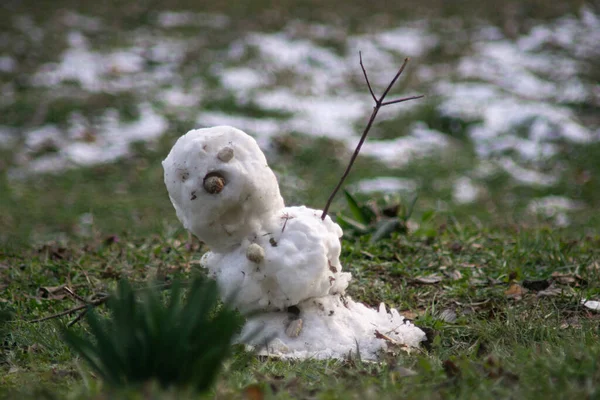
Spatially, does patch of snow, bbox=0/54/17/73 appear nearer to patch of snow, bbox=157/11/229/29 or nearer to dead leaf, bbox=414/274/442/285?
patch of snow, bbox=157/11/229/29

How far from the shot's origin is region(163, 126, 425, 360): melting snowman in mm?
2430

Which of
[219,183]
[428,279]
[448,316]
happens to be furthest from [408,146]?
[219,183]

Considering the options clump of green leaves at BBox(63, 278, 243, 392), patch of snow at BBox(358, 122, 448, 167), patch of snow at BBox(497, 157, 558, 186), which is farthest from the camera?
patch of snow at BBox(358, 122, 448, 167)

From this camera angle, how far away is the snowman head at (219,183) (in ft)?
7.92

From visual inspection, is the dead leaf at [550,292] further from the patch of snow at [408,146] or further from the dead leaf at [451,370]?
the patch of snow at [408,146]

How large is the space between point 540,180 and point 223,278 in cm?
525

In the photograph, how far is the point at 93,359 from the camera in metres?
1.90

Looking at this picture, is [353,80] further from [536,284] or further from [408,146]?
[536,284]

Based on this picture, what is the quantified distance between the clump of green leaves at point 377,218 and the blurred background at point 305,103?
47cm

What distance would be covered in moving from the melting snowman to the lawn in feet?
0.52

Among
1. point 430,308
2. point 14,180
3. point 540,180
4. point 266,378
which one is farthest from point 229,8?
point 266,378

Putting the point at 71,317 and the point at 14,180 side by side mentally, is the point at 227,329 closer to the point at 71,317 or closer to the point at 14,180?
the point at 71,317

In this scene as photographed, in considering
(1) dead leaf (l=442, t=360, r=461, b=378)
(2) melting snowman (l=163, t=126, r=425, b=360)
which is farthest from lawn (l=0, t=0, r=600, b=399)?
(2) melting snowman (l=163, t=126, r=425, b=360)

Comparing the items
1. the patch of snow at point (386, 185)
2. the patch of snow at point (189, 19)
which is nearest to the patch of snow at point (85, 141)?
the patch of snow at point (386, 185)
